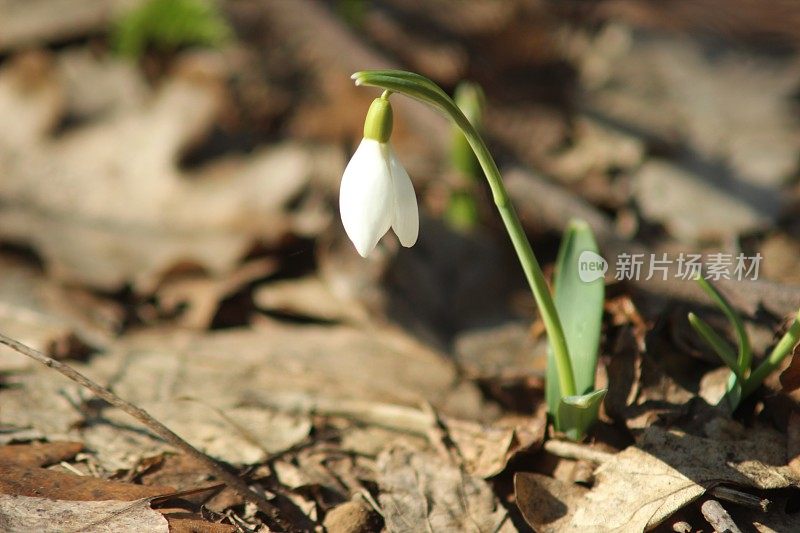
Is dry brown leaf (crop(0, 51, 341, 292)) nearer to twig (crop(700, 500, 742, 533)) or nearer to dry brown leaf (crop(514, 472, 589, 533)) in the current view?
dry brown leaf (crop(514, 472, 589, 533))

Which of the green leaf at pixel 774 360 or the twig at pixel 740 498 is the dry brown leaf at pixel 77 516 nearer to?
the twig at pixel 740 498

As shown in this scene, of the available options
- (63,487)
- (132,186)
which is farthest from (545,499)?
(132,186)

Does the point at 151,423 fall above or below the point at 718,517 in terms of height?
above

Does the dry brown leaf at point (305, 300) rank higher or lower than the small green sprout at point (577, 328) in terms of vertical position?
lower

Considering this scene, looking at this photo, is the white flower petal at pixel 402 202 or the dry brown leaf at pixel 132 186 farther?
the dry brown leaf at pixel 132 186

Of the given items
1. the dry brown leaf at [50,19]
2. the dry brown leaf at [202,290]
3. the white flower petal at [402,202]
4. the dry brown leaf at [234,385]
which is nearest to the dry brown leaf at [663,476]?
the dry brown leaf at [234,385]

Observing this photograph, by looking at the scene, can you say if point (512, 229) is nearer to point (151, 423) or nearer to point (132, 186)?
point (151, 423)

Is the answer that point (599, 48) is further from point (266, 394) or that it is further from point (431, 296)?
point (266, 394)
